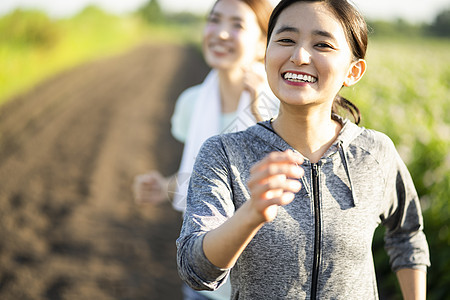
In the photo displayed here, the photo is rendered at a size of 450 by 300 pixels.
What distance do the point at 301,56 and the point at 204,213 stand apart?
1.42ft

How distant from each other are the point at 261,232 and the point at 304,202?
0.43 ft

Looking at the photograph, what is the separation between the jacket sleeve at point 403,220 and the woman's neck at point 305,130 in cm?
20

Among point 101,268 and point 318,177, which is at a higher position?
point 318,177

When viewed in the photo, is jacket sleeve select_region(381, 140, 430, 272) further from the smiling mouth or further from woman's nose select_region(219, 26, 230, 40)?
woman's nose select_region(219, 26, 230, 40)

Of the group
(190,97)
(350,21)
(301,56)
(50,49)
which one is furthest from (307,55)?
(50,49)

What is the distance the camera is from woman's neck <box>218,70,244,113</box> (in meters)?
2.14

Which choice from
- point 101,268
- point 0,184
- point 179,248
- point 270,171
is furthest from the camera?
point 0,184

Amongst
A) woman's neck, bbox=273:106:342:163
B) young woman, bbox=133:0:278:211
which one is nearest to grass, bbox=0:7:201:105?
young woman, bbox=133:0:278:211

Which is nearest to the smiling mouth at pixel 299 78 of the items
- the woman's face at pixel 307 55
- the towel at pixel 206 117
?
the woman's face at pixel 307 55

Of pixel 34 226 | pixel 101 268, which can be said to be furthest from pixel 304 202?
pixel 34 226

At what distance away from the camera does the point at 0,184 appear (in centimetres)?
559

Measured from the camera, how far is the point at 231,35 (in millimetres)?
2084

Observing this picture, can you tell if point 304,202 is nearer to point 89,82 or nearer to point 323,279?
point 323,279

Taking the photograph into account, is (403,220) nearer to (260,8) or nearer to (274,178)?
(274,178)
